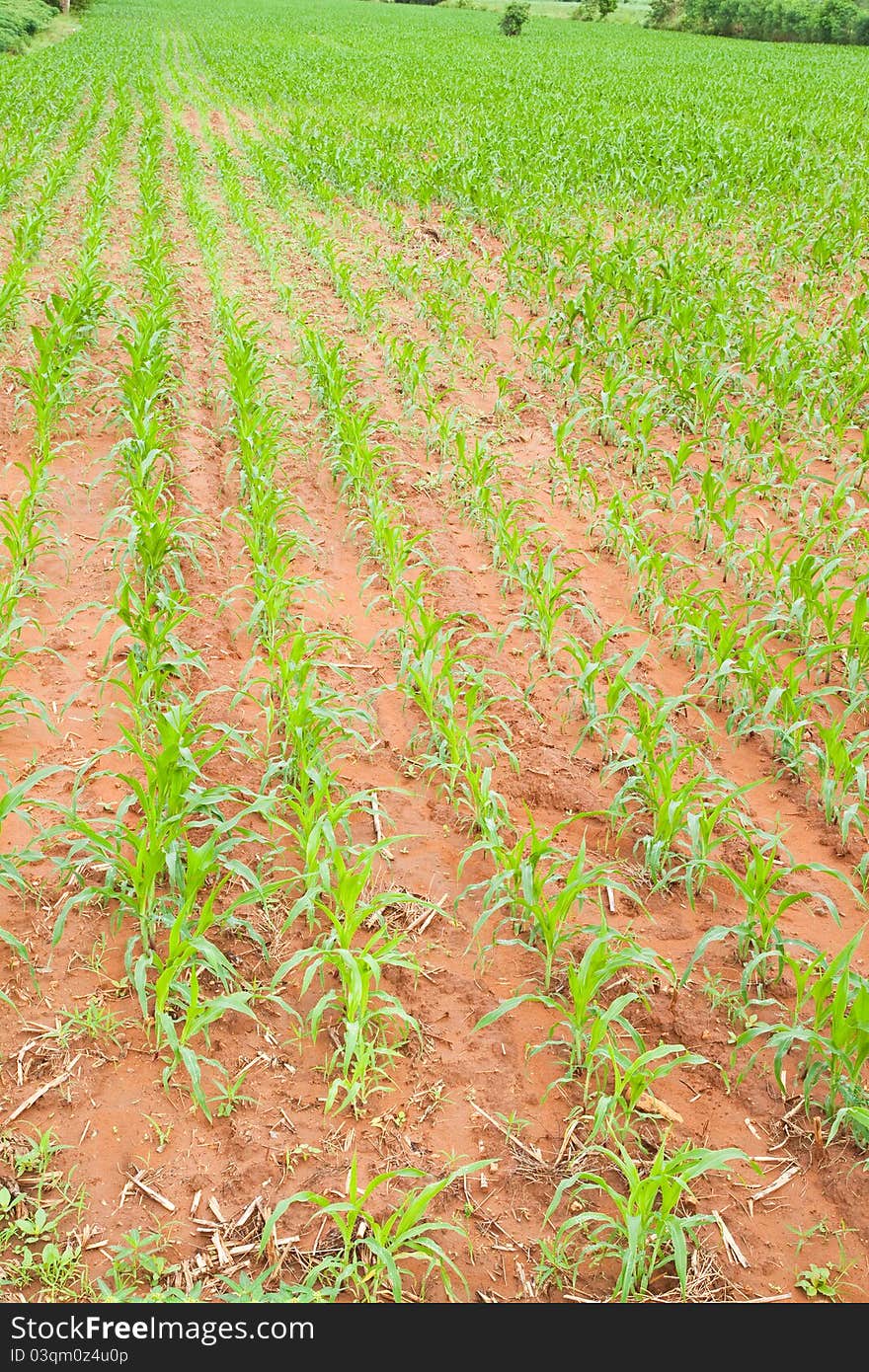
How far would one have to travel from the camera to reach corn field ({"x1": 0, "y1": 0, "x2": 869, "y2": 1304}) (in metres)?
2.24

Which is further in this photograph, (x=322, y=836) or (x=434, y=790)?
(x=434, y=790)

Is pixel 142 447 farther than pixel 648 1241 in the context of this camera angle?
Yes

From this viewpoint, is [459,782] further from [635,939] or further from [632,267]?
[632,267]

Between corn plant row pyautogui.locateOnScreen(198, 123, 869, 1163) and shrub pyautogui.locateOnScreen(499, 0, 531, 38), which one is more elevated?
shrub pyautogui.locateOnScreen(499, 0, 531, 38)

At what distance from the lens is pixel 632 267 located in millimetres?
8344

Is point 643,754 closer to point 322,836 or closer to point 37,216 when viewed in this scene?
point 322,836

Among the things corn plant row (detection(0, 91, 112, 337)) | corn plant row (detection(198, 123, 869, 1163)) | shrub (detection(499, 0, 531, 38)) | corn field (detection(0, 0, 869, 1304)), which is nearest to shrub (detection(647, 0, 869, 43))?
shrub (detection(499, 0, 531, 38))

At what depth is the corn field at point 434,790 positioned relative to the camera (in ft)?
7.36

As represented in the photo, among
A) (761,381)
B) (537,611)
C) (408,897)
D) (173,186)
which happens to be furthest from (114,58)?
(408,897)

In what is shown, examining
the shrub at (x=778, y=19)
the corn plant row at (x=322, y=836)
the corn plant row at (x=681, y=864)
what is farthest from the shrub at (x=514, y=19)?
the corn plant row at (x=681, y=864)

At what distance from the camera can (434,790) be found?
11.8ft

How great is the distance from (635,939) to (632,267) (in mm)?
7025

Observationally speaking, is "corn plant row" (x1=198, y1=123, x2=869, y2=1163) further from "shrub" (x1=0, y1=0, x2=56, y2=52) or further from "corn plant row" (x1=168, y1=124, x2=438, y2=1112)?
"shrub" (x1=0, y1=0, x2=56, y2=52)

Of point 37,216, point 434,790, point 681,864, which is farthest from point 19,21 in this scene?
point 681,864
